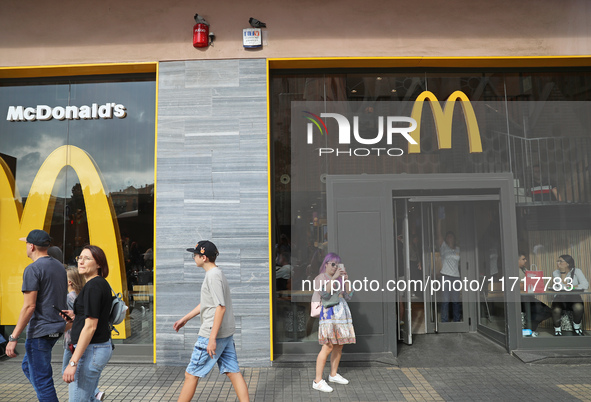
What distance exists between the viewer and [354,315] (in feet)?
22.3

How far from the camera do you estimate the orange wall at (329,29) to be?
694 cm

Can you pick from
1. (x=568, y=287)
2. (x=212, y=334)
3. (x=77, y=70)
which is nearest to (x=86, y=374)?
(x=212, y=334)

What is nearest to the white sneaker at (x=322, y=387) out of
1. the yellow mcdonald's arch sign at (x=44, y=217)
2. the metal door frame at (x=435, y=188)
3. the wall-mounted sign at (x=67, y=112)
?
the metal door frame at (x=435, y=188)

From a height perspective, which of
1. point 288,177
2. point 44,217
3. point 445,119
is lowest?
point 44,217

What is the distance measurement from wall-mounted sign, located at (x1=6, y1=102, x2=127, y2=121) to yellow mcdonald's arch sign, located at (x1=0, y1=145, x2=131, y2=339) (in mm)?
517

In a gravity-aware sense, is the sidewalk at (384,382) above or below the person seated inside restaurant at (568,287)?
below

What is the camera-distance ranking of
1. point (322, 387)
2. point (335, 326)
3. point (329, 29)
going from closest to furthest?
point (322, 387) < point (335, 326) < point (329, 29)

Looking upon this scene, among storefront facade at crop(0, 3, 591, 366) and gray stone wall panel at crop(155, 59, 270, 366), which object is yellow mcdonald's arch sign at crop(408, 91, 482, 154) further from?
gray stone wall panel at crop(155, 59, 270, 366)

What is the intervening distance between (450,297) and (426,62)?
4.09 meters

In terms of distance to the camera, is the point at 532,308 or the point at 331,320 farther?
the point at 532,308

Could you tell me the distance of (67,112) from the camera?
Answer: 7.30 metres

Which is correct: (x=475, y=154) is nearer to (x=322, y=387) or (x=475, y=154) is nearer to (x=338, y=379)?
(x=338, y=379)

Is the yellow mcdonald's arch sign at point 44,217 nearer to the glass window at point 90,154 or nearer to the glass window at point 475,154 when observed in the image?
the glass window at point 90,154

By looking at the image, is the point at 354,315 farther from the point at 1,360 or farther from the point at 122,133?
the point at 1,360
